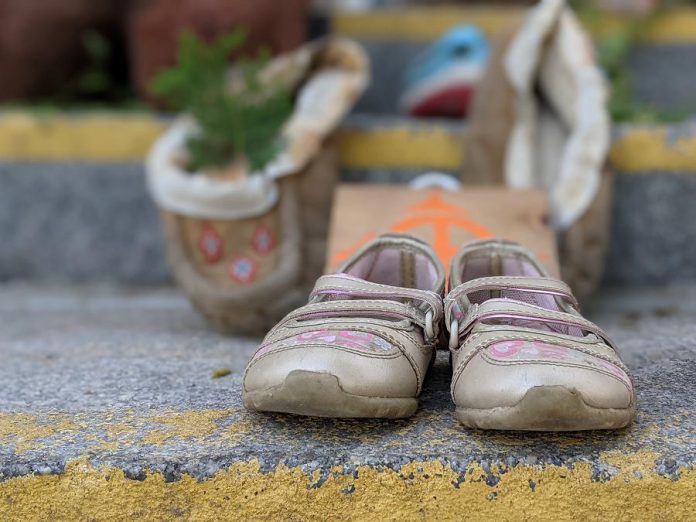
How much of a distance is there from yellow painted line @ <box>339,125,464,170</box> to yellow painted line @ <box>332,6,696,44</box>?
0.70 metres

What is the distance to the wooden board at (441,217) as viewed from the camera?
1.27m

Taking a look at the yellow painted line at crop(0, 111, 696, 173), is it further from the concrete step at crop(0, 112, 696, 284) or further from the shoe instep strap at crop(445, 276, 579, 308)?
the shoe instep strap at crop(445, 276, 579, 308)

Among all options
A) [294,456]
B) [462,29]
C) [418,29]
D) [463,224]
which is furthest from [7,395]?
[418,29]

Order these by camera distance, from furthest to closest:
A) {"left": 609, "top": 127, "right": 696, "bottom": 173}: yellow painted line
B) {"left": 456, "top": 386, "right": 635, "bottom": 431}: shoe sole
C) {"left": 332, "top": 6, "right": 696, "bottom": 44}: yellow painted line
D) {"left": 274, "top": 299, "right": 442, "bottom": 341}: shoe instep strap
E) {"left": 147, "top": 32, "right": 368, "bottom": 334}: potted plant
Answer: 1. {"left": 332, "top": 6, "right": 696, "bottom": 44}: yellow painted line
2. {"left": 609, "top": 127, "right": 696, "bottom": 173}: yellow painted line
3. {"left": 147, "top": 32, "right": 368, "bottom": 334}: potted plant
4. {"left": 274, "top": 299, "right": 442, "bottom": 341}: shoe instep strap
5. {"left": 456, "top": 386, "right": 635, "bottom": 431}: shoe sole

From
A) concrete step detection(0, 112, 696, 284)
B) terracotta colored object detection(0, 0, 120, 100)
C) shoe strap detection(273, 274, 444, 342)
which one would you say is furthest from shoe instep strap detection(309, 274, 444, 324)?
terracotta colored object detection(0, 0, 120, 100)

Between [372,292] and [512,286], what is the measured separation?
0.48ft

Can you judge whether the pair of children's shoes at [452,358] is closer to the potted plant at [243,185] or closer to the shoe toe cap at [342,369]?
the shoe toe cap at [342,369]

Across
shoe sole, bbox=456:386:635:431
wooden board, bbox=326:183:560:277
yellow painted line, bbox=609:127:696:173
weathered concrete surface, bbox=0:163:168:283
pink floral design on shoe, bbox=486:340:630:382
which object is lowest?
weathered concrete surface, bbox=0:163:168:283

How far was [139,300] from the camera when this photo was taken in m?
1.71

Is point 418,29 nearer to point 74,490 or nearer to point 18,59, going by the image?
point 18,59

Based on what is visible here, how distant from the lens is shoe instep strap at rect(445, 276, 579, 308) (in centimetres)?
80

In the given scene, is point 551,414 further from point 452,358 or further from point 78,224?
point 78,224

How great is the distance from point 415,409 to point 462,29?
4.33 feet

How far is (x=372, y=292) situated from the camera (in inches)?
32.0
